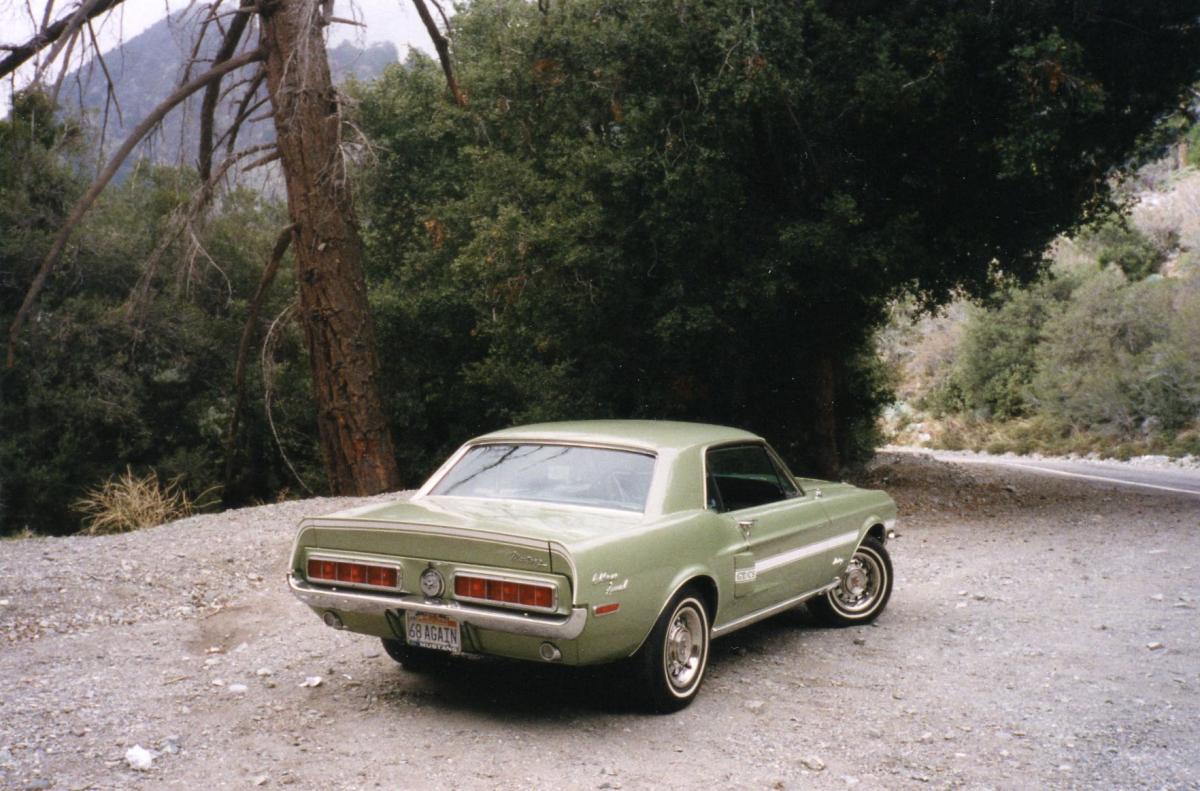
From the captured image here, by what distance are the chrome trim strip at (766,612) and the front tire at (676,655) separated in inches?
7.9

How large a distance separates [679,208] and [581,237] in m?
1.88

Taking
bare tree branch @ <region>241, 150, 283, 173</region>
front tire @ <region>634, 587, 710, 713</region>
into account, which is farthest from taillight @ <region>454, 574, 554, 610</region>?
bare tree branch @ <region>241, 150, 283, 173</region>

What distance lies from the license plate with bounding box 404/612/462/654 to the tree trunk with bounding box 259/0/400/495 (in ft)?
24.1

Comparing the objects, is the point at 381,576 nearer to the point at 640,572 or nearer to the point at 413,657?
the point at 413,657

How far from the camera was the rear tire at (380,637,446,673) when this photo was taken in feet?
19.2

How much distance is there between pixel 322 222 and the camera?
11.7 m

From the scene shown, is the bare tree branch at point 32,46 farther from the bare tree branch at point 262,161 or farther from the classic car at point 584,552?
the classic car at point 584,552

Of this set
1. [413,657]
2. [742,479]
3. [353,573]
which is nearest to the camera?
[353,573]

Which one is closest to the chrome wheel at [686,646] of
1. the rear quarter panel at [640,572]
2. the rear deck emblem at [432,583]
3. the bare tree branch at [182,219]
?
the rear quarter panel at [640,572]

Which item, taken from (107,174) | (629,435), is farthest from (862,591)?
(107,174)

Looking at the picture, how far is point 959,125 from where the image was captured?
13.1m

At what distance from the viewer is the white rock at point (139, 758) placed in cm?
443

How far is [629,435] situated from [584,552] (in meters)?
1.36

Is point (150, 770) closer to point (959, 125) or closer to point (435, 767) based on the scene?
point (435, 767)
